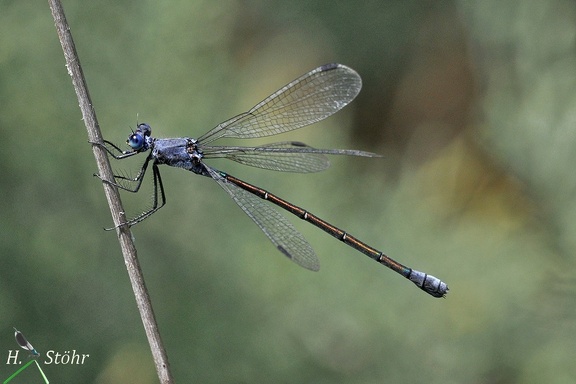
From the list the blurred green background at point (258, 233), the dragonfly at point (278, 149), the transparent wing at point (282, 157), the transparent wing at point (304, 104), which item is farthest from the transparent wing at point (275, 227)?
the blurred green background at point (258, 233)

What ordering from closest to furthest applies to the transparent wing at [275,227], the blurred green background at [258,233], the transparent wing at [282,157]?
the transparent wing at [275,227], the transparent wing at [282,157], the blurred green background at [258,233]

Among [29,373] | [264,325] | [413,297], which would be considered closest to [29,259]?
[29,373]

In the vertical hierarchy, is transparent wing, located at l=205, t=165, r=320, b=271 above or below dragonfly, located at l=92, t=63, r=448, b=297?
below

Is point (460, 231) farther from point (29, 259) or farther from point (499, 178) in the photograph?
point (29, 259)

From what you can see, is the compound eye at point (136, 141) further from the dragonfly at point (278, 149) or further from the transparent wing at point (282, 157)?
the transparent wing at point (282, 157)

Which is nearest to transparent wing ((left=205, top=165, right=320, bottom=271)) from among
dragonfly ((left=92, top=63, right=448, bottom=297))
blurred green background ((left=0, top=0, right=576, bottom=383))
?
dragonfly ((left=92, top=63, right=448, bottom=297))

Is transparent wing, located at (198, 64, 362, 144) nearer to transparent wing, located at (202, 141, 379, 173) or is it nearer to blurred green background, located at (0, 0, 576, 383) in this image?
transparent wing, located at (202, 141, 379, 173)

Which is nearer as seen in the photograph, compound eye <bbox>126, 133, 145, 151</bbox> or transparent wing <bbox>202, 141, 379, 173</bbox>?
compound eye <bbox>126, 133, 145, 151</bbox>
